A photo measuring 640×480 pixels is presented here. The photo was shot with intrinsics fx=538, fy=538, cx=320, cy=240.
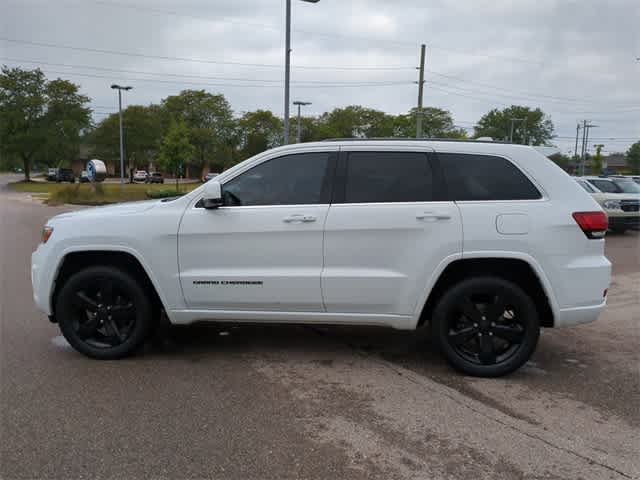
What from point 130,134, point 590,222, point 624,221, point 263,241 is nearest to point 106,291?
point 263,241

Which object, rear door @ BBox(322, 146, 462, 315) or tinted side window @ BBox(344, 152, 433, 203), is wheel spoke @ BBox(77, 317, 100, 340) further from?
tinted side window @ BBox(344, 152, 433, 203)

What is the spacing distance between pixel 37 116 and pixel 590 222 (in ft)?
212

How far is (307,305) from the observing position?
4461 millimetres

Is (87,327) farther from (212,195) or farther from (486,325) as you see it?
(486,325)

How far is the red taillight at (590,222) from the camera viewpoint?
13.8ft

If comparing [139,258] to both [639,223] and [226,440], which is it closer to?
[226,440]

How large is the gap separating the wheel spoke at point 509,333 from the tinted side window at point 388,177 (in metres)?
1.19

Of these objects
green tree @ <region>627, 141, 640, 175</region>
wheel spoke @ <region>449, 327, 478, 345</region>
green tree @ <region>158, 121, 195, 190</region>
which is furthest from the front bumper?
green tree @ <region>627, 141, 640, 175</region>

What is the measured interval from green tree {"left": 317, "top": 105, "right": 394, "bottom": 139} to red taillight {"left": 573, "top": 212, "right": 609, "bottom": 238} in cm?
6820

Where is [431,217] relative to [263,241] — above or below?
above

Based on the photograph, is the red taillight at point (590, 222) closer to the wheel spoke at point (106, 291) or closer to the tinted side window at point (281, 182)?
the tinted side window at point (281, 182)

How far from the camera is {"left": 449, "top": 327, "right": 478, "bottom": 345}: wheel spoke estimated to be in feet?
14.3

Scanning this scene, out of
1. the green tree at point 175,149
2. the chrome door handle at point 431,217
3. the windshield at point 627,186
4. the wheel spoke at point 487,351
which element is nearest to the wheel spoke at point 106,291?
the chrome door handle at point 431,217

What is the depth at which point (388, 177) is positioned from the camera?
4449mm
